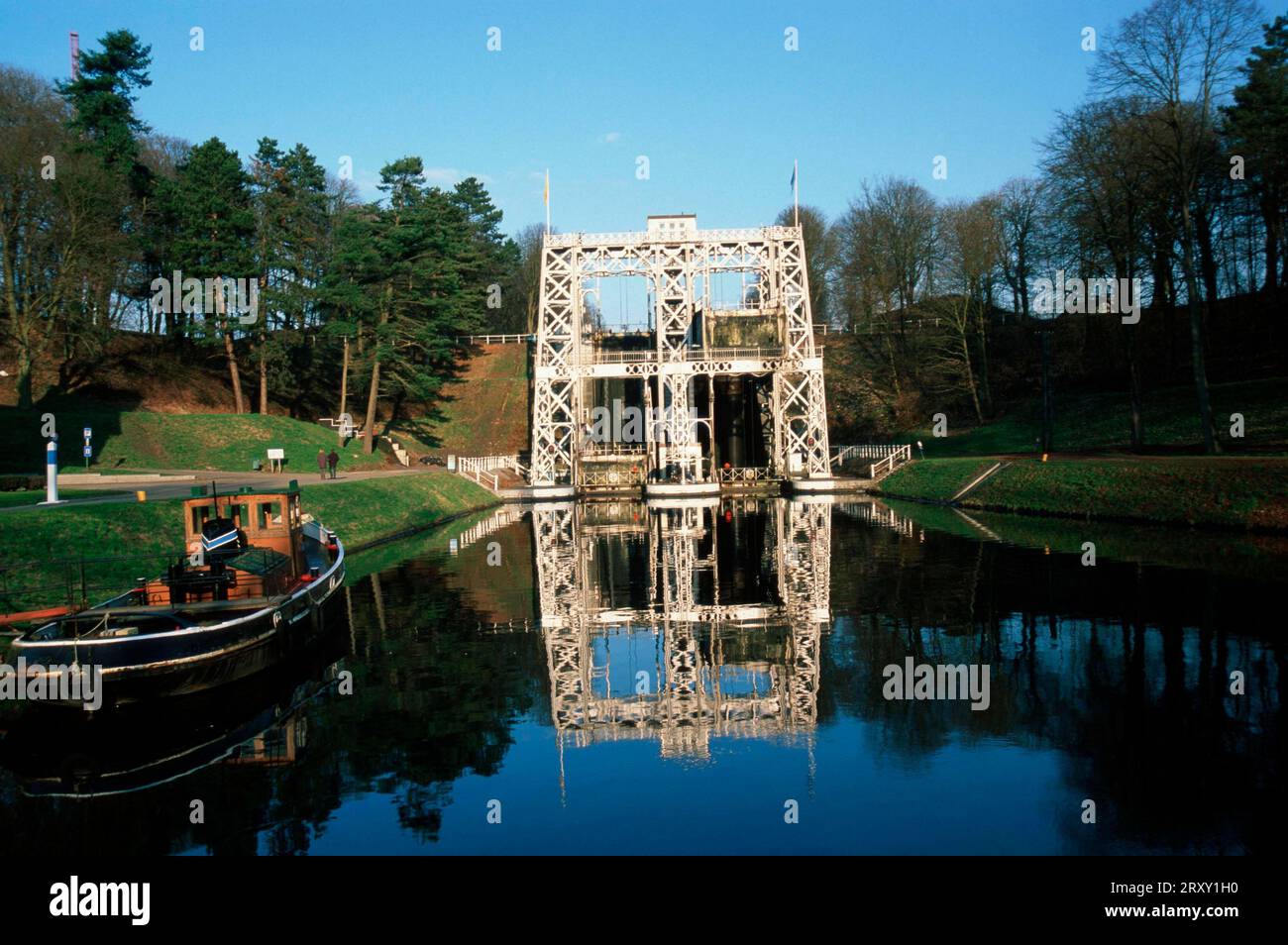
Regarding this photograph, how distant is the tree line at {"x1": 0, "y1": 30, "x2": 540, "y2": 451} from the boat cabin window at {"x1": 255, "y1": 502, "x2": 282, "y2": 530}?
1408 inches

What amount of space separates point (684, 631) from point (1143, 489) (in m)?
25.7

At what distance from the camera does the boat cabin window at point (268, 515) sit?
2303 centimetres

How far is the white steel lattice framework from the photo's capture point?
195ft

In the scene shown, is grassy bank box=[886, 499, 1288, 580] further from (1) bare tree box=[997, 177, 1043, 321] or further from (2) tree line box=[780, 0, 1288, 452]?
(1) bare tree box=[997, 177, 1043, 321]

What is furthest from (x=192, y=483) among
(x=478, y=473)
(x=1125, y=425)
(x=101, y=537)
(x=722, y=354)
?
(x=1125, y=425)

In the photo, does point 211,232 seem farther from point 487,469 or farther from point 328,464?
point 487,469

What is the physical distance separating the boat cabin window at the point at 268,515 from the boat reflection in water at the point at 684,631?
267 inches

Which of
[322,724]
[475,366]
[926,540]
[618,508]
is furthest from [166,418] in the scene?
[322,724]

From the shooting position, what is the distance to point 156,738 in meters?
14.7

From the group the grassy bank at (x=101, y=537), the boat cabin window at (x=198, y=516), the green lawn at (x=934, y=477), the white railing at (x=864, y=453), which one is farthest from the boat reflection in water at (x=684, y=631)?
the white railing at (x=864, y=453)

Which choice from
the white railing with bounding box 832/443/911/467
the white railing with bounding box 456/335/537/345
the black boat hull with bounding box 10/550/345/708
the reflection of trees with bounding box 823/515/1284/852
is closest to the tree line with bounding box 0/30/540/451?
the white railing with bounding box 456/335/537/345

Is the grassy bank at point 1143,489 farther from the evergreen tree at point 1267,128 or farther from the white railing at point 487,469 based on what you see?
the white railing at point 487,469
